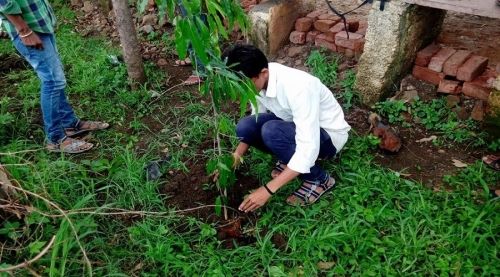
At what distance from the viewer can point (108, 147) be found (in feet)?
9.77

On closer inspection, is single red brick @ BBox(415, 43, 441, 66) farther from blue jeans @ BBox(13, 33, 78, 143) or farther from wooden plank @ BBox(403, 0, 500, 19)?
blue jeans @ BBox(13, 33, 78, 143)

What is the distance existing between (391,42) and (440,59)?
1.38ft

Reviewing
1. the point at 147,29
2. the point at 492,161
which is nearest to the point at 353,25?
the point at 492,161

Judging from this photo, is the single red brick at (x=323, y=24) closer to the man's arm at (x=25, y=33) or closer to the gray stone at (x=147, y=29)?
the gray stone at (x=147, y=29)

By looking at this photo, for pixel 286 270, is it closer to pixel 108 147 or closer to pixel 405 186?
pixel 405 186

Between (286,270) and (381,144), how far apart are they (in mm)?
1118

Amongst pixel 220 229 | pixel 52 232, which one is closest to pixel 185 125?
pixel 220 229

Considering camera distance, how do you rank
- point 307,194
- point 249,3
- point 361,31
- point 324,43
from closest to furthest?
point 307,194, point 361,31, point 324,43, point 249,3

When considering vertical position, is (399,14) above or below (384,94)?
above

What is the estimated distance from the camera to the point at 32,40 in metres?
2.53

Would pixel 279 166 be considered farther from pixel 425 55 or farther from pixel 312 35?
pixel 312 35

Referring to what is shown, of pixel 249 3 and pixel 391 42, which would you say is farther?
pixel 249 3

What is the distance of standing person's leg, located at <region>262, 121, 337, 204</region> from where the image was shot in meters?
2.27

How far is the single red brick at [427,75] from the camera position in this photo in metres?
2.94
